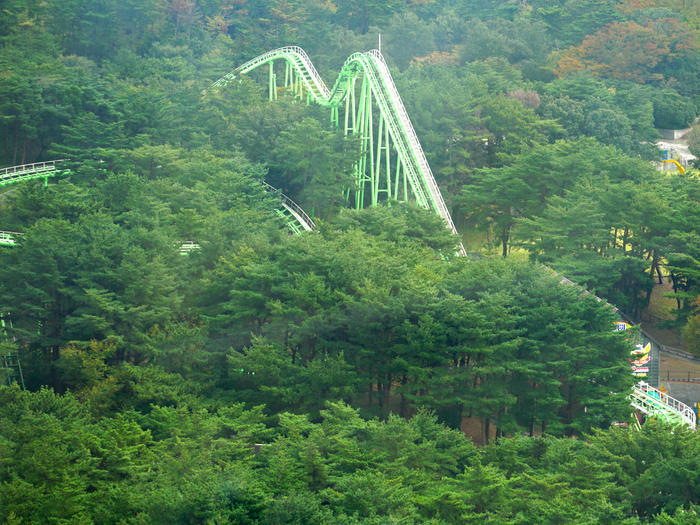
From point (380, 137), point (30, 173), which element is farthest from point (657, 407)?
point (30, 173)

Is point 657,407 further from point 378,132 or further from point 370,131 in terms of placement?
point 378,132

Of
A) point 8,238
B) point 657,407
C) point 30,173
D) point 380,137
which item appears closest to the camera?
point 657,407

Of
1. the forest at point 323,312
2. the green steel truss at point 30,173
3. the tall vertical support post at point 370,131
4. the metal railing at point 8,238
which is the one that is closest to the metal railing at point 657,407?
the forest at point 323,312

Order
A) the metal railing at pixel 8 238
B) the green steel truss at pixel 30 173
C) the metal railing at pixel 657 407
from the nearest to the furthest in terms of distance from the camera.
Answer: the metal railing at pixel 657 407 → the metal railing at pixel 8 238 → the green steel truss at pixel 30 173

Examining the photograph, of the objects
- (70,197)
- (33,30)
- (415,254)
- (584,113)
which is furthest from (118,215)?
(33,30)

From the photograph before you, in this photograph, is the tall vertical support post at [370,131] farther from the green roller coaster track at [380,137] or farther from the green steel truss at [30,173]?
the green steel truss at [30,173]

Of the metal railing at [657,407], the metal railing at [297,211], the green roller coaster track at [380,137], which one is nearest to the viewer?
the metal railing at [657,407]

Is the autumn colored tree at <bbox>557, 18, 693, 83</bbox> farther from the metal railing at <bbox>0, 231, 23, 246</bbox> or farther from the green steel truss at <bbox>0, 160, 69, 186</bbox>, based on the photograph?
the metal railing at <bbox>0, 231, 23, 246</bbox>

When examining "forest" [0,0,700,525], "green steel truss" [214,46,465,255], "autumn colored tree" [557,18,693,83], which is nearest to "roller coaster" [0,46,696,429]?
"green steel truss" [214,46,465,255]

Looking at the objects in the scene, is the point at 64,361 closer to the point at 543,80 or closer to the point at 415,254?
the point at 415,254
